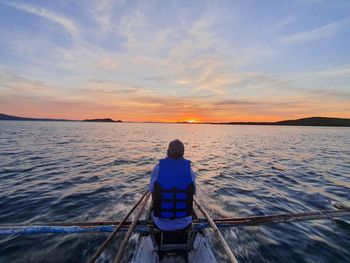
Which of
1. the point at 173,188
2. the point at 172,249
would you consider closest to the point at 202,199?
the point at 172,249

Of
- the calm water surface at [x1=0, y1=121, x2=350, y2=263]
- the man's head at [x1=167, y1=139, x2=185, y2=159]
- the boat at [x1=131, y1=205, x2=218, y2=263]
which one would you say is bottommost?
the calm water surface at [x1=0, y1=121, x2=350, y2=263]

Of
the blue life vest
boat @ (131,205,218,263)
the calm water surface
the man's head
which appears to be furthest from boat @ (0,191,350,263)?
the man's head

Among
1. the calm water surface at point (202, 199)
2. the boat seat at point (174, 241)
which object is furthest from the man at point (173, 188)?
the calm water surface at point (202, 199)

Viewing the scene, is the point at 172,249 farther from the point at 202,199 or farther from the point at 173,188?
the point at 202,199

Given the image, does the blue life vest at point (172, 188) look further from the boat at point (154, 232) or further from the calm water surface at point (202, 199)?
the calm water surface at point (202, 199)

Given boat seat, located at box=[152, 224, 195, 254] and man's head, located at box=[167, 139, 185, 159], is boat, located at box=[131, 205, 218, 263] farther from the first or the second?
man's head, located at box=[167, 139, 185, 159]

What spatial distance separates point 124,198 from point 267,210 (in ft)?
23.4

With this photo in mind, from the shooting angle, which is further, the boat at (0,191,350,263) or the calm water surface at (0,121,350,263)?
the calm water surface at (0,121,350,263)

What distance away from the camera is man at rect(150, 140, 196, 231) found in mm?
4629

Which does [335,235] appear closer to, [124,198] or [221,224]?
[221,224]

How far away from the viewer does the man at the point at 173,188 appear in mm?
4629

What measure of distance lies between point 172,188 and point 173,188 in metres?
0.02

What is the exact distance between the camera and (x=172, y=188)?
4.64 metres

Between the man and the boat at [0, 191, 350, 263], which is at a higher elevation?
the man
